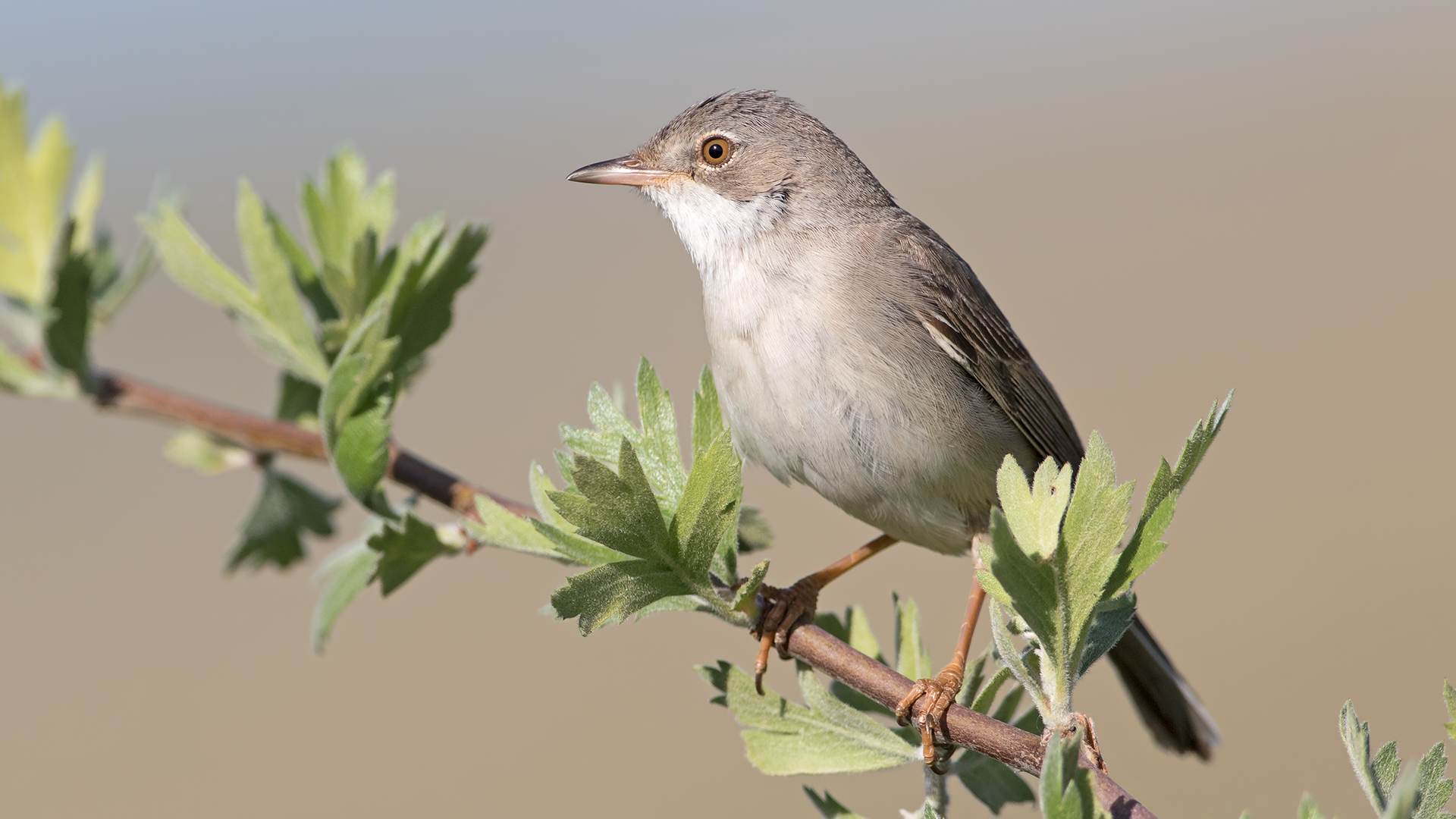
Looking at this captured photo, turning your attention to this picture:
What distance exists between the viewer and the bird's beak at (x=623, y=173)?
4246mm

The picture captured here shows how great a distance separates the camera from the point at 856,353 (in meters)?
3.31

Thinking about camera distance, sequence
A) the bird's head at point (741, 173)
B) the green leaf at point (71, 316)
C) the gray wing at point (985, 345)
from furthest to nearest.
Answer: the bird's head at point (741, 173)
the gray wing at point (985, 345)
the green leaf at point (71, 316)

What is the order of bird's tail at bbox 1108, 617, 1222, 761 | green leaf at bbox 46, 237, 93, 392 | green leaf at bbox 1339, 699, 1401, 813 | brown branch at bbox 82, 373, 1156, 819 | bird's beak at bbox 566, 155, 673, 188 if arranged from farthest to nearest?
bird's beak at bbox 566, 155, 673, 188, bird's tail at bbox 1108, 617, 1222, 761, green leaf at bbox 46, 237, 93, 392, brown branch at bbox 82, 373, 1156, 819, green leaf at bbox 1339, 699, 1401, 813

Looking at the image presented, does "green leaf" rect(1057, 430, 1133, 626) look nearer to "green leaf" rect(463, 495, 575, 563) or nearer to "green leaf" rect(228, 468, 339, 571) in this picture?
"green leaf" rect(463, 495, 575, 563)

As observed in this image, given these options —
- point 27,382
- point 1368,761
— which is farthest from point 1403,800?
point 27,382

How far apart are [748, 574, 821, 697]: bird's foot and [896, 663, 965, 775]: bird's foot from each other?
255 mm

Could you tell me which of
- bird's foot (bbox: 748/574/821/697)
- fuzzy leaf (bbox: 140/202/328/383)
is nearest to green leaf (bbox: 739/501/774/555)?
bird's foot (bbox: 748/574/821/697)

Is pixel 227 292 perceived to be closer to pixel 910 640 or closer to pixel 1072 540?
pixel 910 640

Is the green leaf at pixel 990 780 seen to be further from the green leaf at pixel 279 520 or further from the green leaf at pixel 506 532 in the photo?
the green leaf at pixel 279 520

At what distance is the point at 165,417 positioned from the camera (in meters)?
2.89

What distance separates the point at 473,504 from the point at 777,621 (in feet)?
2.17

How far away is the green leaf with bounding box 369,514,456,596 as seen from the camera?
2.18m

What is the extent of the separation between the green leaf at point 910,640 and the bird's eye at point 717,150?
2.48 metres

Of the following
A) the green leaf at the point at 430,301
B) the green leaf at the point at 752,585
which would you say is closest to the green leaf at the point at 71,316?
the green leaf at the point at 430,301
